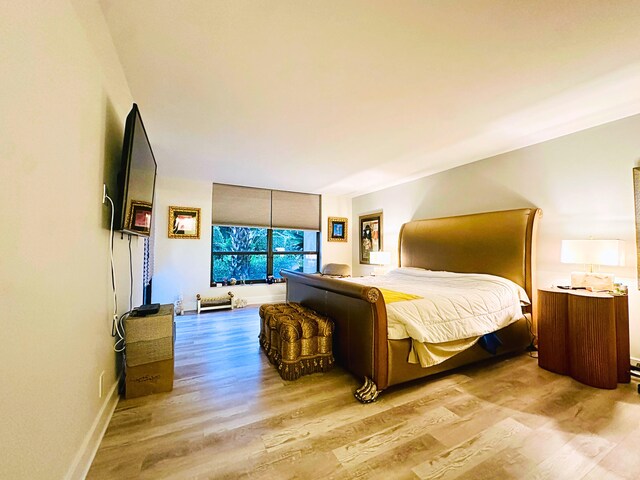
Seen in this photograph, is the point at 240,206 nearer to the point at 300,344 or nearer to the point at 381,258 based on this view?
the point at 381,258

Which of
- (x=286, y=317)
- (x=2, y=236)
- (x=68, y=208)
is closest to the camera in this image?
(x=2, y=236)

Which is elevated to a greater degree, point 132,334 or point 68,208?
point 68,208

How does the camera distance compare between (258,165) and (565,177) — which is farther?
(258,165)

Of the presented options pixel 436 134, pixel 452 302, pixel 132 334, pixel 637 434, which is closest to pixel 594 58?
pixel 436 134

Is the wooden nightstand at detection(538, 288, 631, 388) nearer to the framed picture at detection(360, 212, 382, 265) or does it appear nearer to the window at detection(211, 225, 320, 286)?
the framed picture at detection(360, 212, 382, 265)

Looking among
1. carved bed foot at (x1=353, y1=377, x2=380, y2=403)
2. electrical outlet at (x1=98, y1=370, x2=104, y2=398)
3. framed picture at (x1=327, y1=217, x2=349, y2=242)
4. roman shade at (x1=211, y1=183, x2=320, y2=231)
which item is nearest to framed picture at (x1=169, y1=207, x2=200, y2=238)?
roman shade at (x1=211, y1=183, x2=320, y2=231)

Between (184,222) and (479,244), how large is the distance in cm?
492

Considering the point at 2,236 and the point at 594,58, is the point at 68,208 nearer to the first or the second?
the point at 2,236

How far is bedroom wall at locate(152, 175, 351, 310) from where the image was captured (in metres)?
4.77

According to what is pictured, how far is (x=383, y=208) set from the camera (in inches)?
217

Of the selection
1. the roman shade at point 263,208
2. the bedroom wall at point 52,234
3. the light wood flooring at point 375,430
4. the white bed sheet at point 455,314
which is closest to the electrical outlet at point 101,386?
the bedroom wall at point 52,234

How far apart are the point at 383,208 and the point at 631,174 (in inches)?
136

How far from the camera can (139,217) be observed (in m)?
2.05

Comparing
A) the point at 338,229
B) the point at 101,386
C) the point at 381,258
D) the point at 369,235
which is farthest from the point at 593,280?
the point at 338,229
